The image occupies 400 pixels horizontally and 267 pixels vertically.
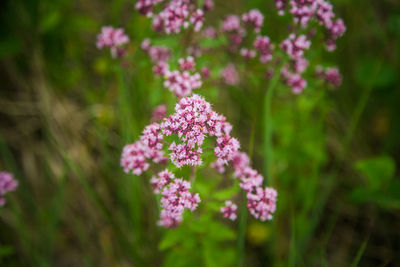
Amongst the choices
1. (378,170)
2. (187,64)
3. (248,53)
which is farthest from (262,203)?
(378,170)

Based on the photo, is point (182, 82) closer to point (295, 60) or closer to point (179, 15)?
point (179, 15)

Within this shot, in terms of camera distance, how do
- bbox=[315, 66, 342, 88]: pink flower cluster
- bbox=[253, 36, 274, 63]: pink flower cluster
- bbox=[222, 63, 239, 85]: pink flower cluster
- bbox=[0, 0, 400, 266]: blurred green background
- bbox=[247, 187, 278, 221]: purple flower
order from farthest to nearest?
bbox=[0, 0, 400, 266]: blurred green background → bbox=[222, 63, 239, 85]: pink flower cluster → bbox=[315, 66, 342, 88]: pink flower cluster → bbox=[253, 36, 274, 63]: pink flower cluster → bbox=[247, 187, 278, 221]: purple flower

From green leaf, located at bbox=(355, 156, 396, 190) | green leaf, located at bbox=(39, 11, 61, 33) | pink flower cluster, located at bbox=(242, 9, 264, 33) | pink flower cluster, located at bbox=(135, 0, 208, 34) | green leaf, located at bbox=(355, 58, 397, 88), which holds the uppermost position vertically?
green leaf, located at bbox=(355, 58, 397, 88)

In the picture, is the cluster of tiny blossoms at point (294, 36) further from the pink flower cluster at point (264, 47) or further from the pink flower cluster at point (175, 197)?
the pink flower cluster at point (175, 197)

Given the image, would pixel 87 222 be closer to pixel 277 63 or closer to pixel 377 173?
pixel 277 63

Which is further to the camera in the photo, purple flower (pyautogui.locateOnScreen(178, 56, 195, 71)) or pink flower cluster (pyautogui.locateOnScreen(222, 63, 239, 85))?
pink flower cluster (pyautogui.locateOnScreen(222, 63, 239, 85))

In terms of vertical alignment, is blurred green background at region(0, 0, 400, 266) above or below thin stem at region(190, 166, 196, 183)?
above

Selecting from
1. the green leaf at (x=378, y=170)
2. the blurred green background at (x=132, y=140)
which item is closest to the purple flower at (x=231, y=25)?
the blurred green background at (x=132, y=140)

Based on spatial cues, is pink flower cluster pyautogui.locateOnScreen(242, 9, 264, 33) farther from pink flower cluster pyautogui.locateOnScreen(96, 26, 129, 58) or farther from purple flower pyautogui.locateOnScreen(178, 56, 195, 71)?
pink flower cluster pyautogui.locateOnScreen(96, 26, 129, 58)

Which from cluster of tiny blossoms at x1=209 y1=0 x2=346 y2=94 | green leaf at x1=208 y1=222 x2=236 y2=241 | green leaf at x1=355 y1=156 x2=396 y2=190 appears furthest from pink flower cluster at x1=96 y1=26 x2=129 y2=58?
green leaf at x1=355 y1=156 x2=396 y2=190
